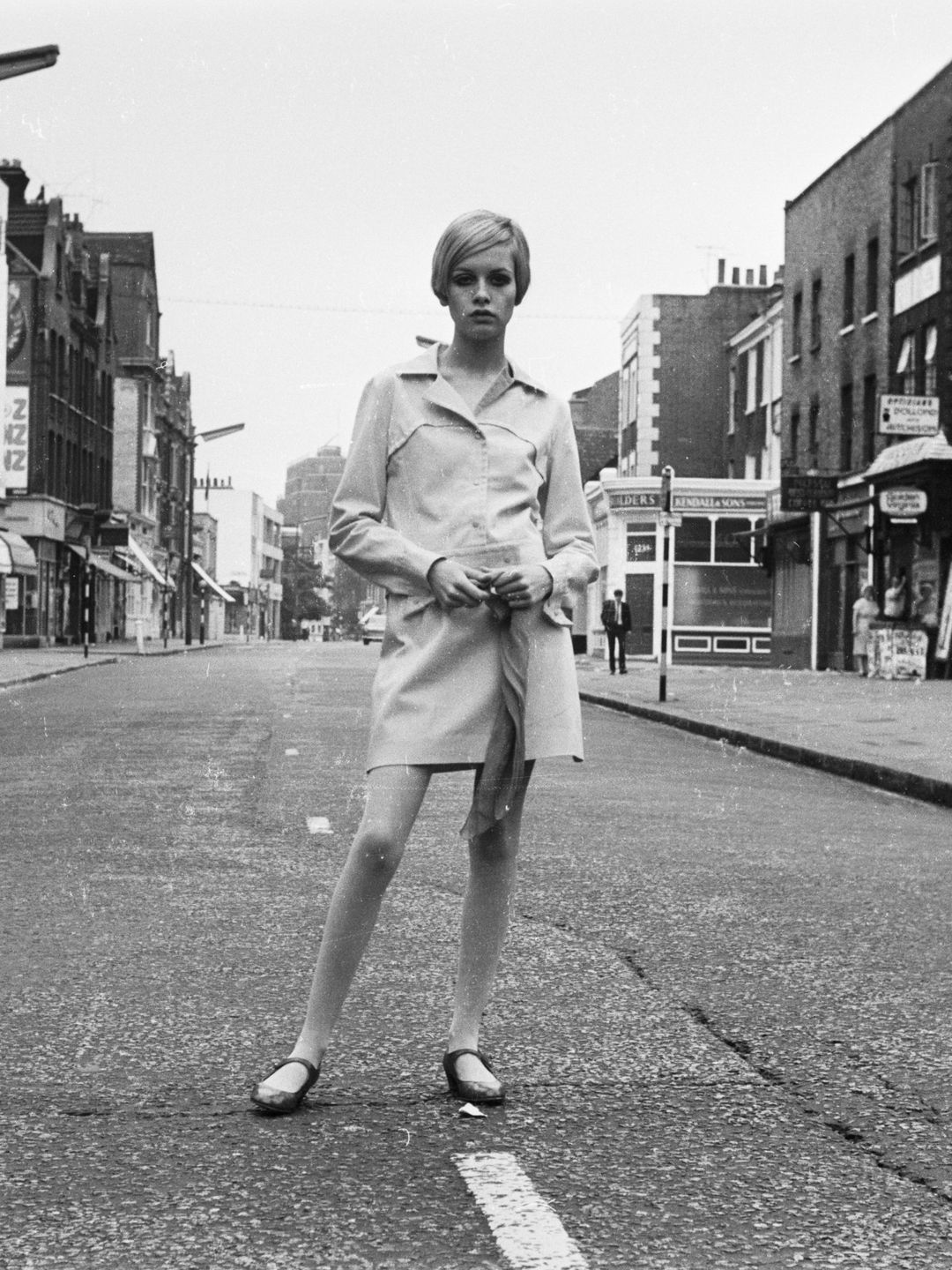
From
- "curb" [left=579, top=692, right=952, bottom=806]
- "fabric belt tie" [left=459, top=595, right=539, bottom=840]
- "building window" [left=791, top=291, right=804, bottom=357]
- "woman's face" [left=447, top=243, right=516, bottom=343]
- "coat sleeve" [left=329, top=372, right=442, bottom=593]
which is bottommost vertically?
"curb" [left=579, top=692, right=952, bottom=806]

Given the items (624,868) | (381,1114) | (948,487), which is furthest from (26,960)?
(948,487)

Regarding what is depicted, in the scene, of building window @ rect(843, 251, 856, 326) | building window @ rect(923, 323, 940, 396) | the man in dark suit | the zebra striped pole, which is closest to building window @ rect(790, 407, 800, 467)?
building window @ rect(843, 251, 856, 326)

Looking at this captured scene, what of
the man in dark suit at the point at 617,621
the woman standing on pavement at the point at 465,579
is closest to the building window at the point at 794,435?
the man in dark suit at the point at 617,621

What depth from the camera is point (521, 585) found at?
3807mm

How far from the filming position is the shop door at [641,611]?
49.9m

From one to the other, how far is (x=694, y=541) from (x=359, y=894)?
4642cm

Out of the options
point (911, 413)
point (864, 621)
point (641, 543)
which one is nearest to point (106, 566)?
point (641, 543)

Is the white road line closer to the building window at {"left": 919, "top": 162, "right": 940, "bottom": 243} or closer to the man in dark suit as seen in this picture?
the man in dark suit

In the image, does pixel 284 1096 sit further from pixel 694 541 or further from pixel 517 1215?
pixel 694 541

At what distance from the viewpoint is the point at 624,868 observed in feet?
27.6

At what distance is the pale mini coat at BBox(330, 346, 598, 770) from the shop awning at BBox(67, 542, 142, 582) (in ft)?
193

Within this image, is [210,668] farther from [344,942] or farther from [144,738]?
[344,942]

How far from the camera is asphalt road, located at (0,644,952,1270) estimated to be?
3348 mm

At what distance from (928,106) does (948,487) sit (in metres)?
7.49
